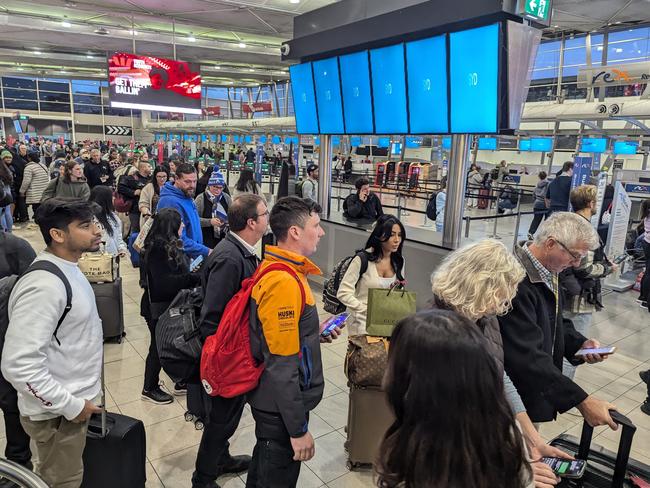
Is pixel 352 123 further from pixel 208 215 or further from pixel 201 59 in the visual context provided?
pixel 201 59

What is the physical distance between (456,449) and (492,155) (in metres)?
26.3

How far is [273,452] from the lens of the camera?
6.34 ft

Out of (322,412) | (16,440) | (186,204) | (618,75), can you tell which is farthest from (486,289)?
(618,75)

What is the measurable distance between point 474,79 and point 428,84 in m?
0.66

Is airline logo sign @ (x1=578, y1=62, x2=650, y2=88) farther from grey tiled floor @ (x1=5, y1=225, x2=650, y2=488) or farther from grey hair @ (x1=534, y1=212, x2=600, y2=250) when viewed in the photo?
grey hair @ (x1=534, y1=212, x2=600, y2=250)

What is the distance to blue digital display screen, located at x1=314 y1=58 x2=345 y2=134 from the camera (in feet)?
21.3

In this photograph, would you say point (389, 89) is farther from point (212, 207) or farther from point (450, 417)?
point (450, 417)

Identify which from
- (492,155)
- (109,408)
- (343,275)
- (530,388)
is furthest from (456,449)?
(492,155)

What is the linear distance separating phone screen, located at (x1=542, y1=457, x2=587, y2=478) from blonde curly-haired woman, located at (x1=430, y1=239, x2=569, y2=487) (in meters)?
0.04

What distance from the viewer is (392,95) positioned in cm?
570

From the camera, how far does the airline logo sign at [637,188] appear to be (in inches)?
462

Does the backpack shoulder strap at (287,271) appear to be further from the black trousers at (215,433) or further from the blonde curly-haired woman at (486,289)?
the black trousers at (215,433)

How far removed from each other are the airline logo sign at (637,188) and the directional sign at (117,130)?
35271mm

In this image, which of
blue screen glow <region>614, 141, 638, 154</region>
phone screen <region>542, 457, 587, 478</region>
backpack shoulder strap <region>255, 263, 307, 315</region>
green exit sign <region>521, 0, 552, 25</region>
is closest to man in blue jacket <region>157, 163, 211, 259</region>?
backpack shoulder strap <region>255, 263, 307, 315</region>
